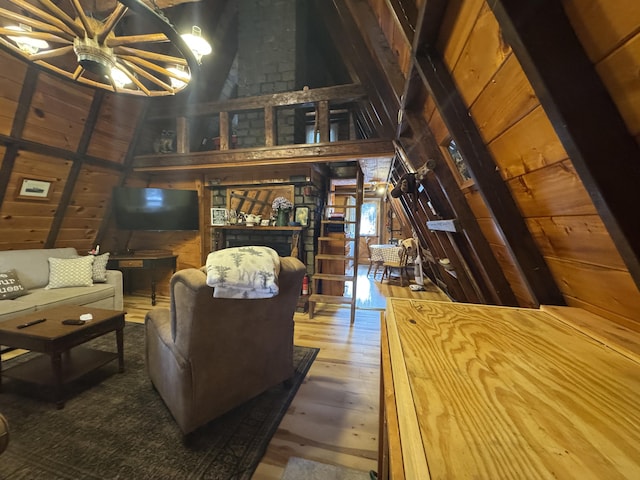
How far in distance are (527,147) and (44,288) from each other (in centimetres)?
460

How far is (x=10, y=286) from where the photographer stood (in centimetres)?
268

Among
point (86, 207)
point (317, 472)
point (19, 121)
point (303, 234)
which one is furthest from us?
point (303, 234)

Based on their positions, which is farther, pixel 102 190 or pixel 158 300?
pixel 158 300

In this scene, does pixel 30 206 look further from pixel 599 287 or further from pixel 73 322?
pixel 599 287

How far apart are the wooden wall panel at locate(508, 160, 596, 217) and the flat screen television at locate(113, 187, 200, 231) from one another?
167 inches

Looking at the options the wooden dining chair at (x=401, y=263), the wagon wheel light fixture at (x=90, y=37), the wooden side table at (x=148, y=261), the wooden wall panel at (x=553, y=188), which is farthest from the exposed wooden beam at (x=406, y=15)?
the wooden dining chair at (x=401, y=263)

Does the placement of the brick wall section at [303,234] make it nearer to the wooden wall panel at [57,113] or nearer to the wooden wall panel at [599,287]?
the wooden wall panel at [57,113]

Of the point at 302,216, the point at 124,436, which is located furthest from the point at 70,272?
the point at 302,216

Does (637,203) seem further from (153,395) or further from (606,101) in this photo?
(153,395)

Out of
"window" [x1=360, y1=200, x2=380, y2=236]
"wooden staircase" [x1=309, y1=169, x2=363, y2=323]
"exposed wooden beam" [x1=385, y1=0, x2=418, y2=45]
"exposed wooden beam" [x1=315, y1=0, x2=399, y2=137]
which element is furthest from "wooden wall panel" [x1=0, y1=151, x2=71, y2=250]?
"window" [x1=360, y1=200, x2=380, y2=236]

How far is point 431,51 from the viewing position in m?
1.08

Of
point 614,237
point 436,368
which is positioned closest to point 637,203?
point 614,237

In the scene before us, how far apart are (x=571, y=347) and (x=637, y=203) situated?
16.8 inches

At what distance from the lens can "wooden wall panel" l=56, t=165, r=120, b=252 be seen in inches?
139
